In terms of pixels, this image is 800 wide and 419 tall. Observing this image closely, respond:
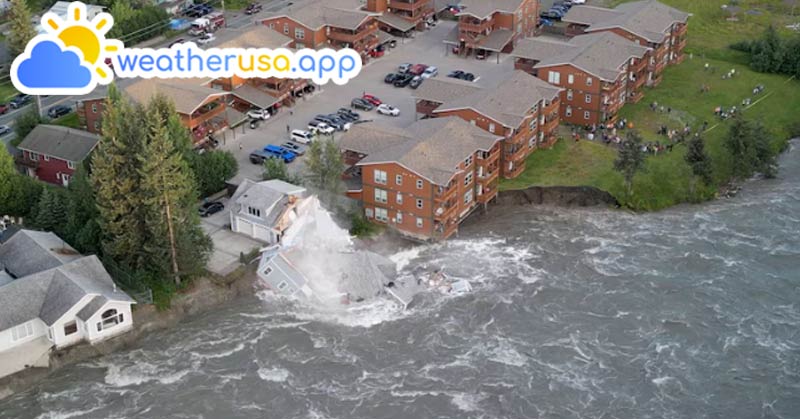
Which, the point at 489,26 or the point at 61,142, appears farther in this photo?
the point at 489,26

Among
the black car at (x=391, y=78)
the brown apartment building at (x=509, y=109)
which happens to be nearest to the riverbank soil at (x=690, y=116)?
the brown apartment building at (x=509, y=109)

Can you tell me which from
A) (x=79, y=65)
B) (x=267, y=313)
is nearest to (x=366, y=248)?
(x=267, y=313)

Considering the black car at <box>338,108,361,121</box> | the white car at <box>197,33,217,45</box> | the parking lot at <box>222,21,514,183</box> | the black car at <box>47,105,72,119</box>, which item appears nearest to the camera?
the parking lot at <box>222,21,514,183</box>

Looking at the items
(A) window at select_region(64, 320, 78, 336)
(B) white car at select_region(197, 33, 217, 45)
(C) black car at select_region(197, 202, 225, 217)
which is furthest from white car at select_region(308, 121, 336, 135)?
(A) window at select_region(64, 320, 78, 336)

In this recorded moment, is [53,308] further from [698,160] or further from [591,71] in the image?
[591,71]

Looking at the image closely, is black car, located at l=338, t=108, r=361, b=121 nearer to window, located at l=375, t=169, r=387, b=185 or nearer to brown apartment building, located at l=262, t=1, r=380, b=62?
brown apartment building, located at l=262, t=1, r=380, b=62

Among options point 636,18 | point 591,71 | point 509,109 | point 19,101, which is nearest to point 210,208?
point 509,109
